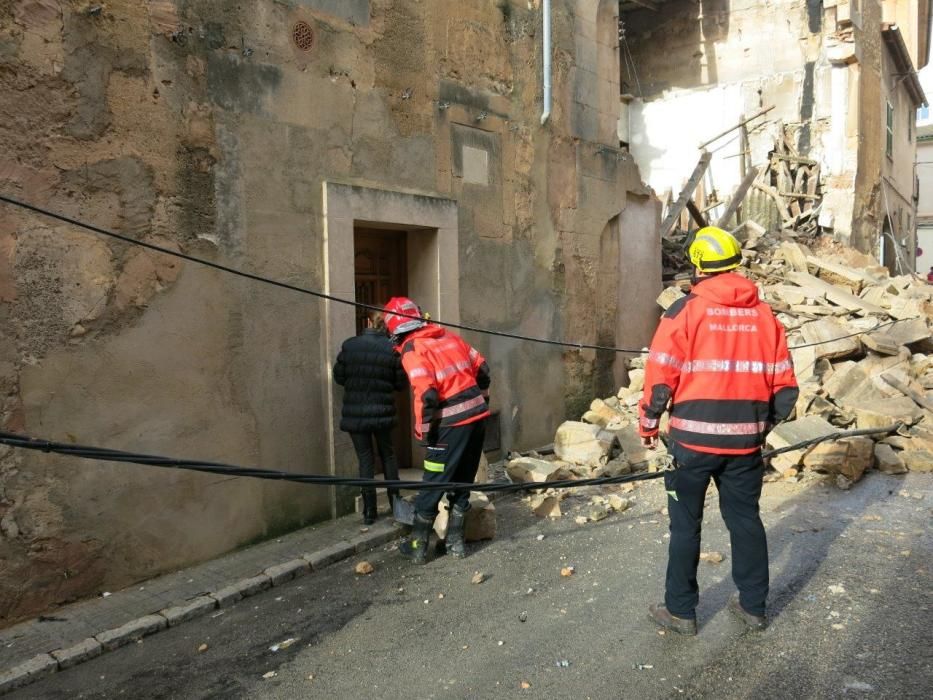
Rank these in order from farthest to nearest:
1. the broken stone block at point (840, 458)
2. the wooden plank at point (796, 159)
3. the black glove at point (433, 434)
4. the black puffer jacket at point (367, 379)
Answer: the wooden plank at point (796, 159)
the broken stone block at point (840, 458)
the black puffer jacket at point (367, 379)
the black glove at point (433, 434)

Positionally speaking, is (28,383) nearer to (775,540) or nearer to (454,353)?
(454,353)

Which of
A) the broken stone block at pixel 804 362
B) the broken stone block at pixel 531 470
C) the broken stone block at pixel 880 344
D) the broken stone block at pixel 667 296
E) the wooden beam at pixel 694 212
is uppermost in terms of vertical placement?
the wooden beam at pixel 694 212

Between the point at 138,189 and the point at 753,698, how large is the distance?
14.2 ft

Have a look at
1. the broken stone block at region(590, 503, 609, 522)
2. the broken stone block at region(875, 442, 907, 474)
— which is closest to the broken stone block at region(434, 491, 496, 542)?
the broken stone block at region(590, 503, 609, 522)

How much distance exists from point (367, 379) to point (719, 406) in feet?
8.87

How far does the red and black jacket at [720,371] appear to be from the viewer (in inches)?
135

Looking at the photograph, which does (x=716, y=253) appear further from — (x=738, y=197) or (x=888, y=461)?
(x=738, y=197)

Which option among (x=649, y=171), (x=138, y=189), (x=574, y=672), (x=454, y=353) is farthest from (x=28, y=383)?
(x=649, y=171)

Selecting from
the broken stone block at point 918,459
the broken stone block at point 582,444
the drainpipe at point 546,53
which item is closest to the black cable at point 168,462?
the broken stone block at point 582,444

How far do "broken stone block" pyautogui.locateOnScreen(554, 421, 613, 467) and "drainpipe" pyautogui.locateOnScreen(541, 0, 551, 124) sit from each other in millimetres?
3234

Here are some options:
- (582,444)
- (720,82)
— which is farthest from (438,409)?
(720,82)

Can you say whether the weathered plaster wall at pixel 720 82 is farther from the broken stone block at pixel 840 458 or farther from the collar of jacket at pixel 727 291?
the collar of jacket at pixel 727 291

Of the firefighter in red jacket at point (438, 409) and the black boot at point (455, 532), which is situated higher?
the firefighter in red jacket at point (438, 409)

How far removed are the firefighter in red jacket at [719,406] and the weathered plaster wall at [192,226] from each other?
9.47ft
